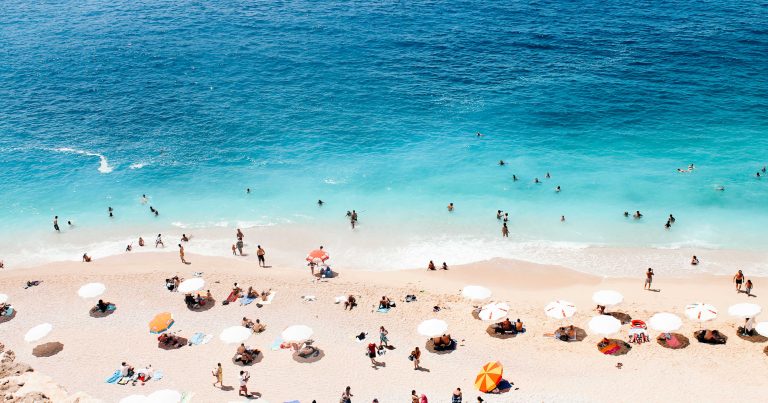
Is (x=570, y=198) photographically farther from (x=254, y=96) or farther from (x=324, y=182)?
(x=254, y=96)

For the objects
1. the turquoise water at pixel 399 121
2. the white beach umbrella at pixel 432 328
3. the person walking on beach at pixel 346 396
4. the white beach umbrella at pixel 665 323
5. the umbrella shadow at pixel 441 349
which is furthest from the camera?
the turquoise water at pixel 399 121

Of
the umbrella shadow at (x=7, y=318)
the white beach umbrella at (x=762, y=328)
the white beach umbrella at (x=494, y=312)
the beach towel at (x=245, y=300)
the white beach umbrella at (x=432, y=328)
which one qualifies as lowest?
the umbrella shadow at (x=7, y=318)

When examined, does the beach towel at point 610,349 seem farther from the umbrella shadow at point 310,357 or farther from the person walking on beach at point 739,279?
the umbrella shadow at point 310,357

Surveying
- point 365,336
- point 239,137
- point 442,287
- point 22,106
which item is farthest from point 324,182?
point 22,106

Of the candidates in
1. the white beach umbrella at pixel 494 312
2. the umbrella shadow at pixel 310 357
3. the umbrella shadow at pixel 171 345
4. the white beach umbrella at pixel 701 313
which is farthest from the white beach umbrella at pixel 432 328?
the umbrella shadow at pixel 171 345

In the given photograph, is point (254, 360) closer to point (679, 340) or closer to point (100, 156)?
point (679, 340)

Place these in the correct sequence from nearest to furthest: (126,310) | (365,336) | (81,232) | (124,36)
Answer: (365,336)
(126,310)
(81,232)
(124,36)

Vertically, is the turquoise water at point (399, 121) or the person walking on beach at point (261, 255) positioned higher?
the turquoise water at point (399, 121)
